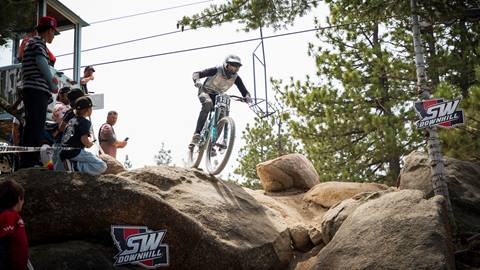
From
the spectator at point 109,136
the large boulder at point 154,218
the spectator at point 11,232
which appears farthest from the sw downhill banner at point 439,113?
the spectator at point 11,232

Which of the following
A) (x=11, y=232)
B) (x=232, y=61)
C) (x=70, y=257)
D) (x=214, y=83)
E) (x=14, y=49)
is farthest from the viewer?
(x=14, y=49)

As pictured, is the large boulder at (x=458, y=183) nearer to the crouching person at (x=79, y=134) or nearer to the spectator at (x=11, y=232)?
the crouching person at (x=79, y=134)

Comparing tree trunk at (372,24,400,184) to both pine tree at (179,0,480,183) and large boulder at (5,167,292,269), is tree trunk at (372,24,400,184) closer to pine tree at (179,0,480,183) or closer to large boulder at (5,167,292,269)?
pine tree at (179,0,480,183)

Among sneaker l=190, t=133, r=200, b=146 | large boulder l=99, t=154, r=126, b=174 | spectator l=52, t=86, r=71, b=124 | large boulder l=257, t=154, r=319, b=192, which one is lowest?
large boulder l=257, t=154, r=319, b=192

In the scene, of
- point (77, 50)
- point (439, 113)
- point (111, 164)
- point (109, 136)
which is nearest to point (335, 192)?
point (439, 113)

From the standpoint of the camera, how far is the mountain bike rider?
9.37 m

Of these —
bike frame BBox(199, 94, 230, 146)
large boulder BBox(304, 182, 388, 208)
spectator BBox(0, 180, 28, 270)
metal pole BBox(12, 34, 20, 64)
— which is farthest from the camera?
metal pole BBox(12, 34, 20, 64)

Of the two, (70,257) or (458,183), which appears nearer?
(70,257)

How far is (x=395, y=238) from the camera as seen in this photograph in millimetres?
6664

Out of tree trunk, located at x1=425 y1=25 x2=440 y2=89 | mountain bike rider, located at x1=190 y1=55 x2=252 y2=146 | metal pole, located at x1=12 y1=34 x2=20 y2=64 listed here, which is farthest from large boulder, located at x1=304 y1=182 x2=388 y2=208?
metal pole, located at x1=12 y1=34 x2=20 y2=64

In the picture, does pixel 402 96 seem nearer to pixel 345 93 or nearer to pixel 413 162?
pixel 345 93

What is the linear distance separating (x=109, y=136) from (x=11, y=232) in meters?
5.25

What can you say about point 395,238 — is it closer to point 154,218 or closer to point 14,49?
point 154,218

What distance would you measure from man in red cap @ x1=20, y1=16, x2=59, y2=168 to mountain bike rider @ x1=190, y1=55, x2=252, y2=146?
3.13 m
